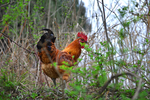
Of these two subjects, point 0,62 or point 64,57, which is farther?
point 0,62

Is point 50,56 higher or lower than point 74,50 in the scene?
lower

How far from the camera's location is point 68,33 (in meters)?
3.56

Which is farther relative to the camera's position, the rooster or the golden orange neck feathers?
the golden orange neck feathers

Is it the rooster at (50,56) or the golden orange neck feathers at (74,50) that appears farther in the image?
the golden orange neck feathers at (74,50)

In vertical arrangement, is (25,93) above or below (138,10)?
below

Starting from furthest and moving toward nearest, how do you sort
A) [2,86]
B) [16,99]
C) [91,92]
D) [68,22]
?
[68,22] → [2,86] → [16,99] → [91,92]

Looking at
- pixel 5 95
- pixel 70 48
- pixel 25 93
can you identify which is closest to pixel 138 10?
pixel 70 48

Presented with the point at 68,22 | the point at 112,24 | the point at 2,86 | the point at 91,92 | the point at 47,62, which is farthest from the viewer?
the point at 68,22

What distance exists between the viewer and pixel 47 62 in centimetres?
270

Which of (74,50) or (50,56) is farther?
(74,50)

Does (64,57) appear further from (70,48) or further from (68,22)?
(68,22)

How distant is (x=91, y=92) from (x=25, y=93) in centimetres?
127

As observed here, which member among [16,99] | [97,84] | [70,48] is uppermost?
[70,48]

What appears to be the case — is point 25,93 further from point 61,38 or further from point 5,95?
point 61,38
